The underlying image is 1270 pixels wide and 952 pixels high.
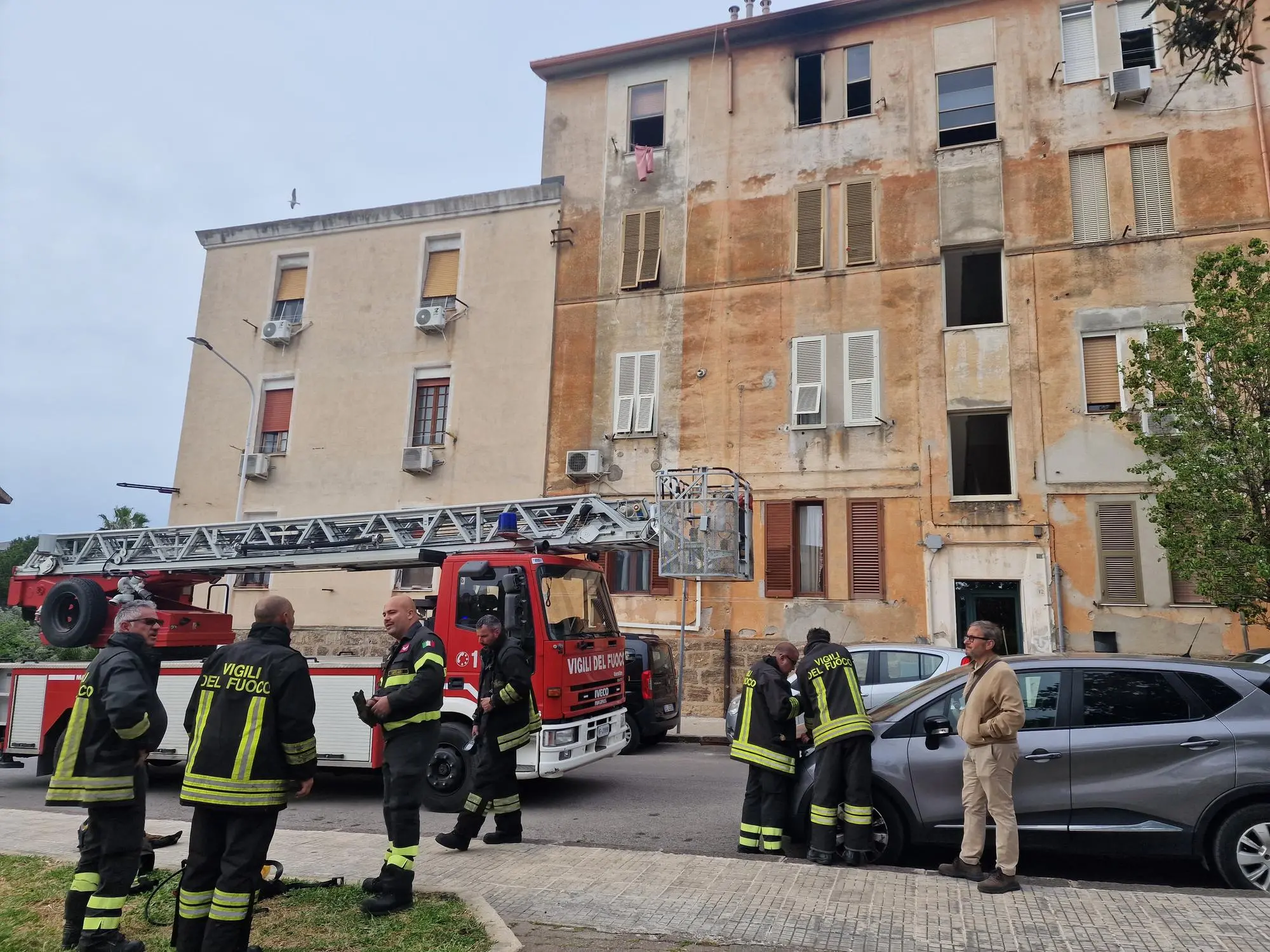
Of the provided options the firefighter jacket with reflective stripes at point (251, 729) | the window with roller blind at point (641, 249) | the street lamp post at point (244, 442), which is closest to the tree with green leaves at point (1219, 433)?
the window with roller blind at point (641, 249)

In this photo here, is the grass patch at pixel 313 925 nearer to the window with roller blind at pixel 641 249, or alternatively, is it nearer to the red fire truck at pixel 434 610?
the red fire truck at pixel 434 610

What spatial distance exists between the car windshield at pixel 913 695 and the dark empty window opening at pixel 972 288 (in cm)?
1202

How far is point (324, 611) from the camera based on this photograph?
19.5 metres

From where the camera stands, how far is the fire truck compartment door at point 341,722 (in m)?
8.49

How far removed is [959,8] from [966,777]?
17.8 m

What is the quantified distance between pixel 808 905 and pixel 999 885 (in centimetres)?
116

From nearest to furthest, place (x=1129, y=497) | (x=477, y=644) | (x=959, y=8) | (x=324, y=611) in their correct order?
(x=477, y=644) → (x=1129, y=497) → (x=959, y=8) → (x=324, y=611)

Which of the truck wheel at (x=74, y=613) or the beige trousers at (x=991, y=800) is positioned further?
the truck wheel at (x=74, y=613)

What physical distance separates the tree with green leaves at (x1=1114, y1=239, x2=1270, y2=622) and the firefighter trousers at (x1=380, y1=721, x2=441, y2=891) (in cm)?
1164

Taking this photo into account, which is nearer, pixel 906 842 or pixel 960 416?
pixel 906 842

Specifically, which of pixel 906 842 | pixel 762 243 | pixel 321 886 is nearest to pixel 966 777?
pixel 906 842

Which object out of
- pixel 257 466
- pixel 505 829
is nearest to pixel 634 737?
pixel 505 829

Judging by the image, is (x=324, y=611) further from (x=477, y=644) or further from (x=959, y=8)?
(x=959, y=8)

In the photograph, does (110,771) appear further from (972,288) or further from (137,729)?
(972,288)
